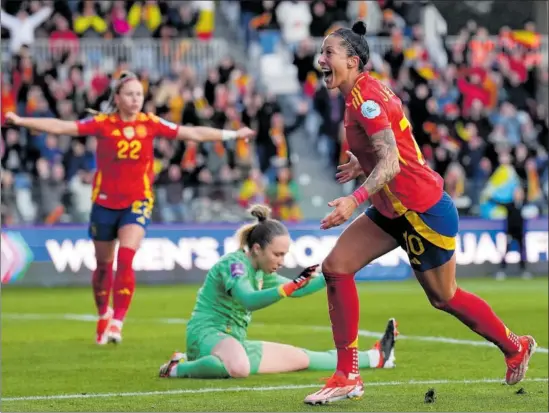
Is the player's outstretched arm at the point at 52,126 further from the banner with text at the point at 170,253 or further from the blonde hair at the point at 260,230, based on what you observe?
the banner with text at the point at 170,253

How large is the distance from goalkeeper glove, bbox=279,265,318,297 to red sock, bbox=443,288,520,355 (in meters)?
0.87

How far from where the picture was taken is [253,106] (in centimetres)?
2647

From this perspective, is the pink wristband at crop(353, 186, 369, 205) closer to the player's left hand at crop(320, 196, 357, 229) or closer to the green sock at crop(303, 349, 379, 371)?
the player's left hand at crop(320, 196, 357, 229)

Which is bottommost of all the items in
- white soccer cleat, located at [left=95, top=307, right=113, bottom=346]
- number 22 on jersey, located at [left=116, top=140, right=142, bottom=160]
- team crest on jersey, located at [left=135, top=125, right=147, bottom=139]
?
white soccer cleat, located at [left=95, top=307, right=113, bottom=346]

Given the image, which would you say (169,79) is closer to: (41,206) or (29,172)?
(29,172)

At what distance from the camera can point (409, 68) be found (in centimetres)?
2864

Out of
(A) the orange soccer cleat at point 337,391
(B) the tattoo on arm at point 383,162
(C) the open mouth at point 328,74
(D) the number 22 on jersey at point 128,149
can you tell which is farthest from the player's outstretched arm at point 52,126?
(B) the tattoo on arm at point 383,162

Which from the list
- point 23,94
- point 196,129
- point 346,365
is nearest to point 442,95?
point 23,94

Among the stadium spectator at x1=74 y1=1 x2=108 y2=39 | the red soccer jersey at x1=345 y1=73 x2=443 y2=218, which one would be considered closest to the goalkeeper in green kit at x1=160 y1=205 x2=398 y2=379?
the red soccer jersey at x1=345 y1=73 x2=443 y2=218

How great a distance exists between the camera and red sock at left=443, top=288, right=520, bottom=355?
28.6 feet

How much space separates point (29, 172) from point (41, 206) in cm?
232

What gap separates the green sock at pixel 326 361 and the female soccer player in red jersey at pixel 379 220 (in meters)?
1.87

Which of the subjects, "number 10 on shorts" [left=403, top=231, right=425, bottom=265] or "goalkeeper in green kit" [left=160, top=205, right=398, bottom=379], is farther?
"goalkeeper in green kit" [left=160, top=205, right=398, bottom=379]

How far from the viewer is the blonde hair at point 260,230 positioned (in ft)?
31.8
